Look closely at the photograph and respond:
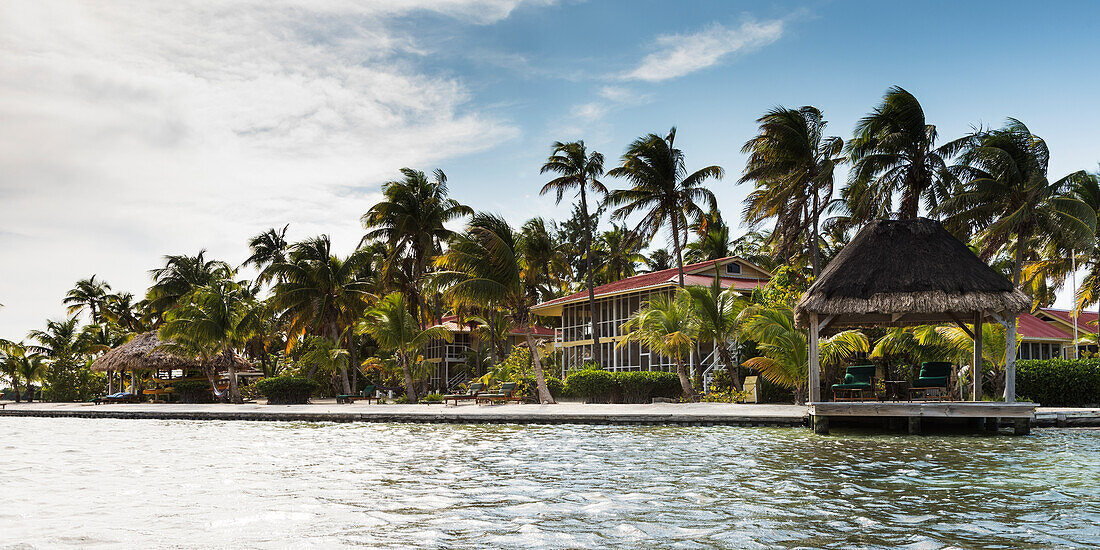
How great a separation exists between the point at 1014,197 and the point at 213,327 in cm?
2919

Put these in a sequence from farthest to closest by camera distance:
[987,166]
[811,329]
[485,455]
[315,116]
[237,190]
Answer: [987,166]
[237,190]
[315,116]
[811,329]
[485,455]

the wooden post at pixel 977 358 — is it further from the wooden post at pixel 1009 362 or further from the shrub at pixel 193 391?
the shrub at pixel 193 391

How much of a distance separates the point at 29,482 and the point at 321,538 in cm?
605

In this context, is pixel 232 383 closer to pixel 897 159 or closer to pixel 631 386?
pixel 631 386

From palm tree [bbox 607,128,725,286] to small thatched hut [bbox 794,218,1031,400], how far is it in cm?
1334

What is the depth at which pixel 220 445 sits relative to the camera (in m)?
15.1

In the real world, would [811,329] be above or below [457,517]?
above

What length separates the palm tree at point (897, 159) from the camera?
79.4ft

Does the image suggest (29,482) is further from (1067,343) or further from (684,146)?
(1067,343)

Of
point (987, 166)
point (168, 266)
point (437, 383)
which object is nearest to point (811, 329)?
point (987, 166)

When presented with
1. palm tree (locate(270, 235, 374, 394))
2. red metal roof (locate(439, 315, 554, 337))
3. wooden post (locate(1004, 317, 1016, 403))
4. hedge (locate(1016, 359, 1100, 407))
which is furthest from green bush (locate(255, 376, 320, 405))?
hedge (locate(1016, 359, 1100, 407))

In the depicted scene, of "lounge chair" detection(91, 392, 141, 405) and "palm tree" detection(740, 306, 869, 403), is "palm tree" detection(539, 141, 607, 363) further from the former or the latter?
"lounge chair" detection(91, 392, 141, 405)

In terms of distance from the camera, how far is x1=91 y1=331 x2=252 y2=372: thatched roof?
3612 centimetres

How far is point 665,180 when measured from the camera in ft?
103
